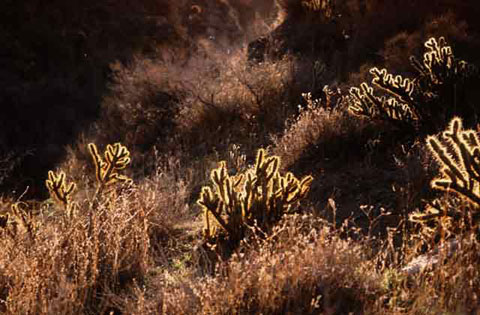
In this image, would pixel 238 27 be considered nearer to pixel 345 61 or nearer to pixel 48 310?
pixel 345 61

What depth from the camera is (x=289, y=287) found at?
9.46 ft

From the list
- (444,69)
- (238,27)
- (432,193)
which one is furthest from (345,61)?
(238,27)

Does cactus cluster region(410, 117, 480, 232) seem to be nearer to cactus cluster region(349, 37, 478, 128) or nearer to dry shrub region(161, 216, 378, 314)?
dry shrub region(161, 216, 378, 314)

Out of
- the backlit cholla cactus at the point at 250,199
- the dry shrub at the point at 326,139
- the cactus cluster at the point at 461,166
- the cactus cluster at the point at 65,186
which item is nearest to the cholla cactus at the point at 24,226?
the cactus cluster at the point at 65,186

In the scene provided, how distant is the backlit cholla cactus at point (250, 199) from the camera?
391cm

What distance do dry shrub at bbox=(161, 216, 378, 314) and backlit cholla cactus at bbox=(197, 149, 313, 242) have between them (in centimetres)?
89

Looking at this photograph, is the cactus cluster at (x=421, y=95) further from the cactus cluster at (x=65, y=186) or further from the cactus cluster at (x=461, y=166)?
the cactus cluster at (x=65, y=186)

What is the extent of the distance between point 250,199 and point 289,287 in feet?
3.83

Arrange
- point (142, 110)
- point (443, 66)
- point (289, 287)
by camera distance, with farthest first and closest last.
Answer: point (142, 110)
point (443, 66)
point (289, 287)

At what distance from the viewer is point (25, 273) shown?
329cm

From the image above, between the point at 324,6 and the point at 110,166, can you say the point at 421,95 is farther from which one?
the point at 324,6

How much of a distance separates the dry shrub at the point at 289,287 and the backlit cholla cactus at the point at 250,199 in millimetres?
889

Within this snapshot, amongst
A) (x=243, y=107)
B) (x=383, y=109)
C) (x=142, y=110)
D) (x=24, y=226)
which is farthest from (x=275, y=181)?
(x=142, y=110)

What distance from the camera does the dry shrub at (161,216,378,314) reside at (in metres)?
2.84
